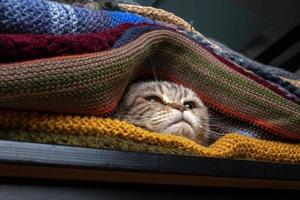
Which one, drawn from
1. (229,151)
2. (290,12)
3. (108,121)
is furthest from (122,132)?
(290,12)

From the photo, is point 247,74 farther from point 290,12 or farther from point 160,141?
point 290,12

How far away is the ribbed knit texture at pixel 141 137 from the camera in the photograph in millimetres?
463

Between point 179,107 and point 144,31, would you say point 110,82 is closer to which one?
point 144,31

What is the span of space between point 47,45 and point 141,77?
0.32m

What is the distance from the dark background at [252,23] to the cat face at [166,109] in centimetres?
62

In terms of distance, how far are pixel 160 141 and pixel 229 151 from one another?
11cm

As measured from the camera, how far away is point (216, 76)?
672mm

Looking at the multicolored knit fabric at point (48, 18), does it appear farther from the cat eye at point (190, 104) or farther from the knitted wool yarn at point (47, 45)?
the cat eye at point (190, 104)

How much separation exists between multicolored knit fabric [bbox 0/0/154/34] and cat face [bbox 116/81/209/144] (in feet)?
0.60

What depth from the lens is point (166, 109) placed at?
804 millimetres

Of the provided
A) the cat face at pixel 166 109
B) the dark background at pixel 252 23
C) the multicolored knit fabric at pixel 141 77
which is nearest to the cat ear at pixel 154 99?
the cat face at pixel 166 109

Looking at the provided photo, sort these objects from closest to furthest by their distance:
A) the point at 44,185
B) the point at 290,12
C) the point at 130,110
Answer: the point at 44,185, the point at 130,110, the point at 290,12

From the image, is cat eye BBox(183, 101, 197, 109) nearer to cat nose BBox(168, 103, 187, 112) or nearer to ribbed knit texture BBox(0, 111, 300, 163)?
cat nose BBox(168, 103, 187, 112)

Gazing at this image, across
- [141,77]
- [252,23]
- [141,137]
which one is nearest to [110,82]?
[141,137]
